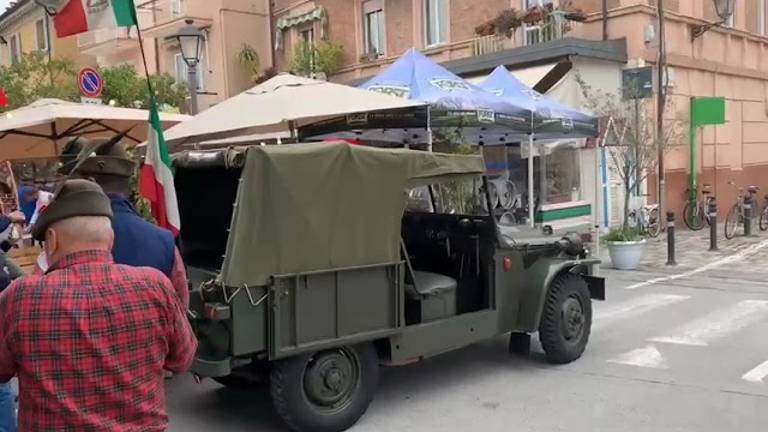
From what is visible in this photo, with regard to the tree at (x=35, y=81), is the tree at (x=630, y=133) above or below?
below

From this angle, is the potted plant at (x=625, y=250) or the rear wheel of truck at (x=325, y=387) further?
the potted plant at (x=625, y=250)

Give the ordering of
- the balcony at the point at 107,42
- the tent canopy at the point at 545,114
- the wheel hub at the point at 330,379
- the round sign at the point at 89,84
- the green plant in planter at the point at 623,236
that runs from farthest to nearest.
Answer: the balcony at the point at 107,42, the green plant in planter at the point at 623,236, the tent canopy at the point at 545,114, the round sign at the point at 89,84, the wheel hub at the point at 330,379

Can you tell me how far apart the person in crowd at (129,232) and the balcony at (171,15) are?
67.6 ft

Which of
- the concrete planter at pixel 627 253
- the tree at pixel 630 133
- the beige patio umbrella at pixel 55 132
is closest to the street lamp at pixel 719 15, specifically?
the tree at pixel 630 133

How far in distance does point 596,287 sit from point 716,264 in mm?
6387

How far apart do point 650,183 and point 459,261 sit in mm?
11780

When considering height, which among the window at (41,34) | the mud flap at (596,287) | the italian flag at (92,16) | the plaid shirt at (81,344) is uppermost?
the window at (41,34)

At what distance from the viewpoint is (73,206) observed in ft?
7.24

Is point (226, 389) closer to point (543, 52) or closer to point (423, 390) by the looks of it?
point (423, 390)

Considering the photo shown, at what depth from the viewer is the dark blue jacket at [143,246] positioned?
143 inches

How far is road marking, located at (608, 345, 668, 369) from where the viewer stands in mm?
6430

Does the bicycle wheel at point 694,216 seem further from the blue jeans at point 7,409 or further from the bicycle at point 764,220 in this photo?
the blue jeans at point 7,409

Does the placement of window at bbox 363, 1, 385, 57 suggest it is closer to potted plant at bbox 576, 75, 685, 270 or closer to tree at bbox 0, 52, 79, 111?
potted plant at bbox 576, 75, 685, 270

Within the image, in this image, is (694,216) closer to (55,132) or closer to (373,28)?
(373,28)
